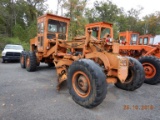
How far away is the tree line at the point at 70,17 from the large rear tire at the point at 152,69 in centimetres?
1243

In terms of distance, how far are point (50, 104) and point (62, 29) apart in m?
4.86

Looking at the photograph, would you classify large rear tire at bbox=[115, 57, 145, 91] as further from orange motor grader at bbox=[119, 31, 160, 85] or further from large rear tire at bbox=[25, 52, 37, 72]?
large rear tire at bbox=[25, 52, 37, 72]

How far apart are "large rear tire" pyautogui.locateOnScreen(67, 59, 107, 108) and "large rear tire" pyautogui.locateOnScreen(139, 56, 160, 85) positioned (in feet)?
11.3

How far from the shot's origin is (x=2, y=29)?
25.9 meters

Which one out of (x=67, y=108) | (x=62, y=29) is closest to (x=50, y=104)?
(x=67, y=108)

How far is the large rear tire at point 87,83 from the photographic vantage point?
3342mm

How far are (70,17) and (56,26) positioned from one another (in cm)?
1441

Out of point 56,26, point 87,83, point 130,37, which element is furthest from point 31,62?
point 130,37

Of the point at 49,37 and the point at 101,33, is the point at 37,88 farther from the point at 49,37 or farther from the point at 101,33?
the point at 101,33

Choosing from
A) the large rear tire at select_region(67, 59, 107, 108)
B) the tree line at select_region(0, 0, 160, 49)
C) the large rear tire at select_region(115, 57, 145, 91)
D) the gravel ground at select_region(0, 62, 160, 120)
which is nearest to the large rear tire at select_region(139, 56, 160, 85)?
the gravel ground at select_region(0, 62, 160, 120)

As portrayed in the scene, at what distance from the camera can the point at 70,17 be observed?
2128 cm

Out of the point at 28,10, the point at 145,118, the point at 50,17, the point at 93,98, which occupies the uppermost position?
A: the point at 28,10

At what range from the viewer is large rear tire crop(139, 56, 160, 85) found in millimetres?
5844
